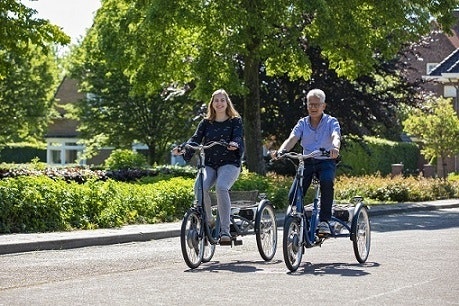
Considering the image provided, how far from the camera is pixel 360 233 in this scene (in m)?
13.3

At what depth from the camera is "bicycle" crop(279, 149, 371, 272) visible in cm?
1211

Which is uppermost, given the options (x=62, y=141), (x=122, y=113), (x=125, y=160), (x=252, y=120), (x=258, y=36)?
(x=258, y=36)

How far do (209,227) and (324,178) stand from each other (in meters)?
1.31

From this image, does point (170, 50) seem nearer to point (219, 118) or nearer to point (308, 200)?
point (308, 200)

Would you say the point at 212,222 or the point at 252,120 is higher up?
the point at 252,120

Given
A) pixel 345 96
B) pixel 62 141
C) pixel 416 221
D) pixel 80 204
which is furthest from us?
pixel 62 141

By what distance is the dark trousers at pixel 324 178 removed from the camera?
1271 centimetres

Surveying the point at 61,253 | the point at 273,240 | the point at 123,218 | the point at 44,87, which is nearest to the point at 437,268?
the point at 273,240

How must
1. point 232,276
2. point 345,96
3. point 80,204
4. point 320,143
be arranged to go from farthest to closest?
point 345,96 < point 80,204 < point 320,143 < point 232,276

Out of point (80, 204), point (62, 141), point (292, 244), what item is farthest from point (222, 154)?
point (62, 141)

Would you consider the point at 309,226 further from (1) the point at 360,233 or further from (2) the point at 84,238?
(2) the point at 84,238

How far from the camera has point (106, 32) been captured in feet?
100

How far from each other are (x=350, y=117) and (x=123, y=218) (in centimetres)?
1671

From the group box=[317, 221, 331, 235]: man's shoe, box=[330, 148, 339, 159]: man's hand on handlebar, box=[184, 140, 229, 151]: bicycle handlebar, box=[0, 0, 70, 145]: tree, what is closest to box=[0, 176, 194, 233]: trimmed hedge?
box=[184, 140, 229, 151]: bicycle handlebar
